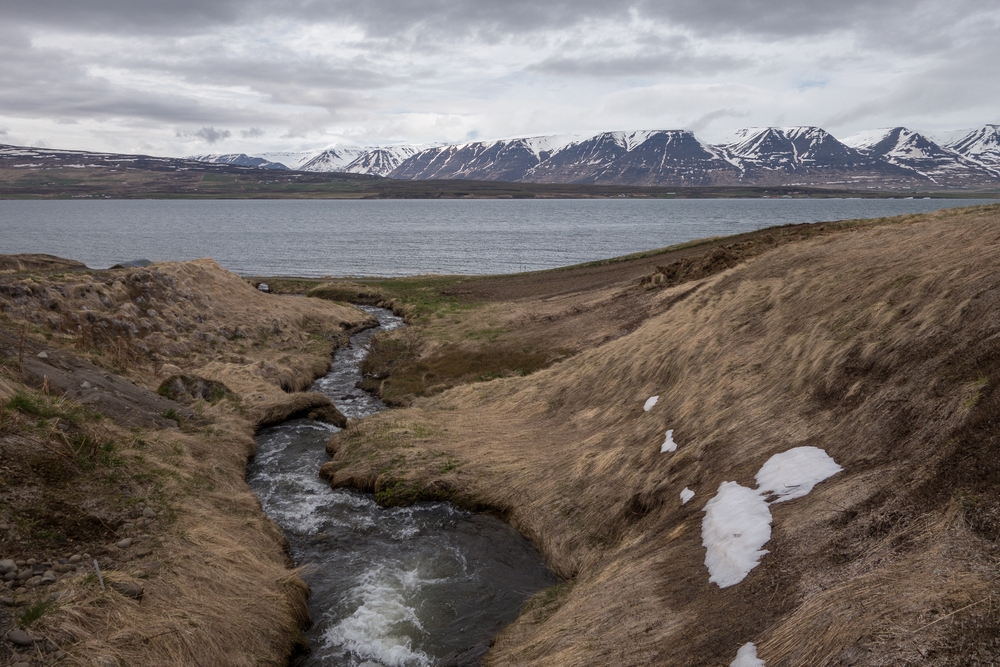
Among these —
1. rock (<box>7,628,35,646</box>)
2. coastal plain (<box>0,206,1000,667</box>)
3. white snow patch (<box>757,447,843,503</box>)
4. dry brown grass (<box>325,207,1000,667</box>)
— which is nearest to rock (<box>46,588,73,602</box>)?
coastal plain (<box>0,206,1000,667</box>)

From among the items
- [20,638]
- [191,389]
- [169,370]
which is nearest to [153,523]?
[20,638]

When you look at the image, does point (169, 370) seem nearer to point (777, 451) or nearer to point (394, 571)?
point (394, 571)

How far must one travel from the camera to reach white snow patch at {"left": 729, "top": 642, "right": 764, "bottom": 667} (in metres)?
7.47

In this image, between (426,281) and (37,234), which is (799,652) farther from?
(37,234)

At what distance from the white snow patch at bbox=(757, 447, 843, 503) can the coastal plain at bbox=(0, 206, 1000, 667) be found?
0.88 feet

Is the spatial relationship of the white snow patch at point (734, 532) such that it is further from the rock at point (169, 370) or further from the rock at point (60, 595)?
the rock at point (169, 370)

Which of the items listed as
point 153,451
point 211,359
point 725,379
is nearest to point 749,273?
point 725,379

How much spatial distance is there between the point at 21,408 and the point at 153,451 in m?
3.51

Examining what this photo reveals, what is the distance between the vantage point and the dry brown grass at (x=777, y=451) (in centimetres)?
743

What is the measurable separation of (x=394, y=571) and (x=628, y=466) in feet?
20.7

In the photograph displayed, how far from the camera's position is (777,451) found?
40.2 feet

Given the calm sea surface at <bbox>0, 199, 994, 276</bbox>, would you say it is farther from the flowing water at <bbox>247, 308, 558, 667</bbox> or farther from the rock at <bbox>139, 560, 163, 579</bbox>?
the rock at <bbox>139, 560, 163, 579</bbox>

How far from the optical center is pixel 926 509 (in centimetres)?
829

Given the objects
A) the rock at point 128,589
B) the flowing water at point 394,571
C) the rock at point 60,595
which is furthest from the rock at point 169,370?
the rock at point 60,595
